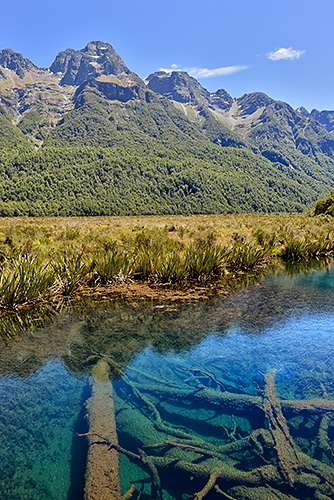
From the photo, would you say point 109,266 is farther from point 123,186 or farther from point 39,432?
point 123,186

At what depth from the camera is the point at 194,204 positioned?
161 m

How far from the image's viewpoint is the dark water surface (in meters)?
3.56

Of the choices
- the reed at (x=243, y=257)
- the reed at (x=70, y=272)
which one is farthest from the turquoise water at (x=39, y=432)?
the reed at (x=243, y=257)

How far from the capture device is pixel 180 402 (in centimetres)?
491

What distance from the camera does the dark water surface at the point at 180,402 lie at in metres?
3.56

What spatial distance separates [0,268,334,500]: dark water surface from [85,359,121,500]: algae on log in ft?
0.35

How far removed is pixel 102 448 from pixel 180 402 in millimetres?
1437

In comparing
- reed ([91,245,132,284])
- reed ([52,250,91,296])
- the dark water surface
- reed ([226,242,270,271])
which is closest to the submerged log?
the dark water surface

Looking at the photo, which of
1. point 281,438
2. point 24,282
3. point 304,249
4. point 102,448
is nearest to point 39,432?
point 102,448

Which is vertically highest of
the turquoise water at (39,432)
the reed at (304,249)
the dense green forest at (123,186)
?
the dense green forest at (123,186)

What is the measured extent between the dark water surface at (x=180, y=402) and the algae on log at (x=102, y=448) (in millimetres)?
106

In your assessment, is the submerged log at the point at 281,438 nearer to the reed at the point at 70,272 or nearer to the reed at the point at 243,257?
the reed at the point at 70,272

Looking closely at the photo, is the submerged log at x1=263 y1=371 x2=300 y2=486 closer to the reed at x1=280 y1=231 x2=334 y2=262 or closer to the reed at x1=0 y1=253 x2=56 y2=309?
the reed at x1=0 y1=253 x2=56 y2=309

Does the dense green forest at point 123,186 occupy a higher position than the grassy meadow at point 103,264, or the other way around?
the dense green forest at point 123,186
